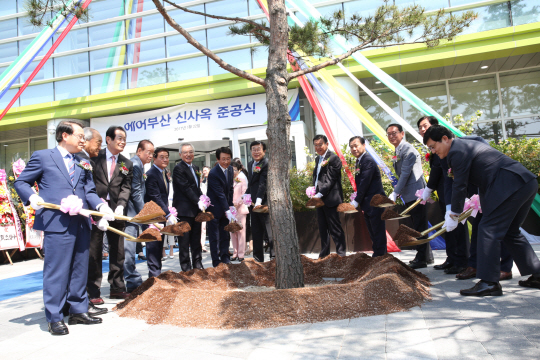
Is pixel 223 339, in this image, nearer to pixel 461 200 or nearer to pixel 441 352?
pixel 441 352

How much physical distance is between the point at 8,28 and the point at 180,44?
6614mm

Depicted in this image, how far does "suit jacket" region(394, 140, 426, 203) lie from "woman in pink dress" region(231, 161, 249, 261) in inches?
110

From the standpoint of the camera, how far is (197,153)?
44.4 feet

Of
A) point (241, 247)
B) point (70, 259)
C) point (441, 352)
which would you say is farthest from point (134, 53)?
point (441, 352)

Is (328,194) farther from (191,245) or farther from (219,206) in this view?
(191,245)

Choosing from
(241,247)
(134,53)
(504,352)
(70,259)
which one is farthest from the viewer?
(134,53)

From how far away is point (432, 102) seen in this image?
12.5m

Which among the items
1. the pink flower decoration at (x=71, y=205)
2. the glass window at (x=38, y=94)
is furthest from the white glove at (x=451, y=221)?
the glass window at (x=38, y=94)

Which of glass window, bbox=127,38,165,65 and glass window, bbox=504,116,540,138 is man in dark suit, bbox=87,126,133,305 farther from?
glass window, bbox=504,116,540,138

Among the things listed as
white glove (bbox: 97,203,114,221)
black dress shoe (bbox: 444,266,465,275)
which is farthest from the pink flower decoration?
black dress shoe (bbox: 444,266,465,275)

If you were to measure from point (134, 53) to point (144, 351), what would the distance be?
1208cm

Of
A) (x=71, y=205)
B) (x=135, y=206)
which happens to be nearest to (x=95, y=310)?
(x=71, y=205)

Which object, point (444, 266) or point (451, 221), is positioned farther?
point (444, 266)

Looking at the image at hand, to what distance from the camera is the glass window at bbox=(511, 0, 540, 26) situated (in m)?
9.90
